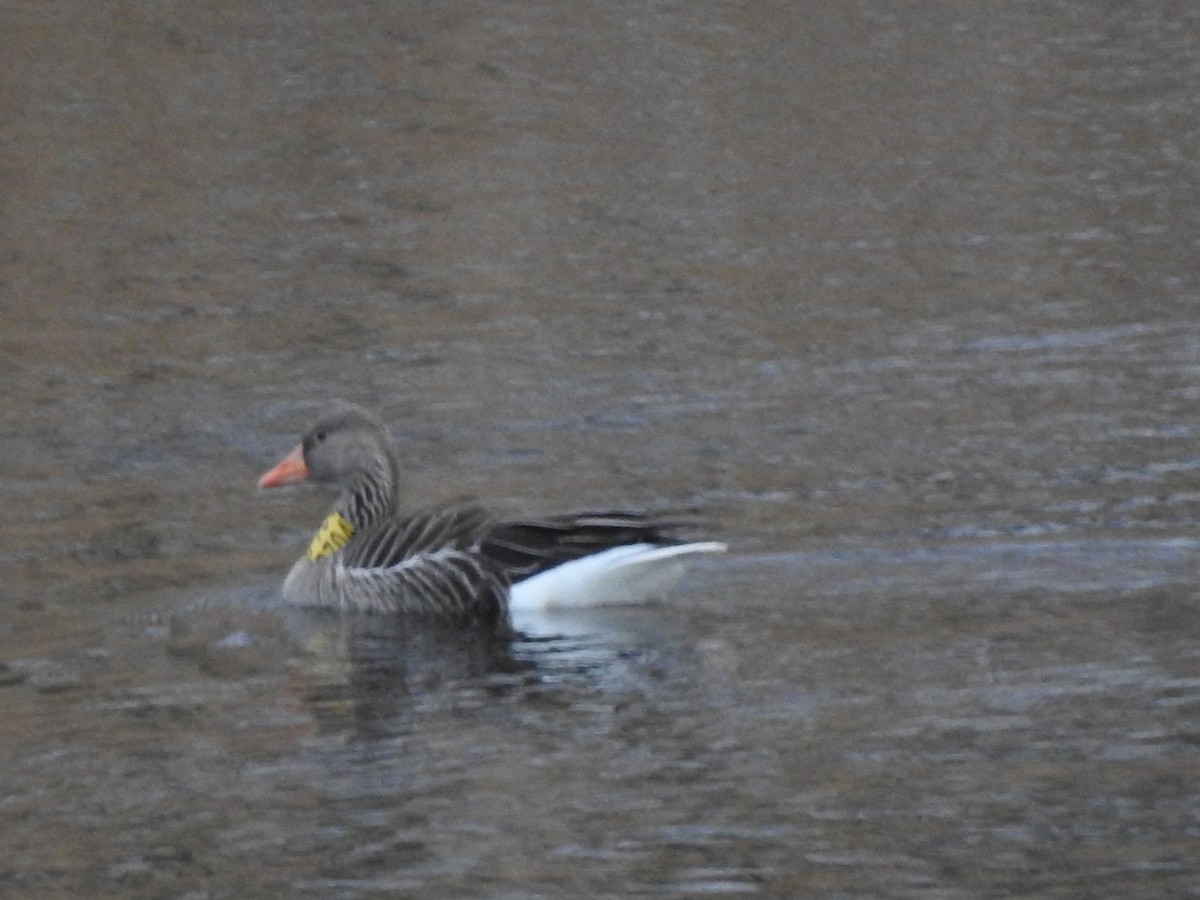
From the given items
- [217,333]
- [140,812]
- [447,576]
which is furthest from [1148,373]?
[140,812]

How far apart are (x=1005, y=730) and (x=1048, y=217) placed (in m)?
12.6

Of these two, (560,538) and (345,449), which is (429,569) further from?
(345,449)

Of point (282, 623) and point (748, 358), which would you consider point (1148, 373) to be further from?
point (282, 623)

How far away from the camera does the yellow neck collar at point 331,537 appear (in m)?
12.5

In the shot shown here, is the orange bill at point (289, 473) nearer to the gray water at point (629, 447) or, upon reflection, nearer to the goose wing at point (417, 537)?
the gray water at point (629, 447)

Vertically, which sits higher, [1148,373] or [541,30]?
[541,30]

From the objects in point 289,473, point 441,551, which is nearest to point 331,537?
point 289,473

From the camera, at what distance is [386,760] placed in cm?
920

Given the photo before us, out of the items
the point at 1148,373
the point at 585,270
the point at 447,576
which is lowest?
the point at 447,576

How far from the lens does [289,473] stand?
42.1 ft

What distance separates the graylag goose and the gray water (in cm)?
22

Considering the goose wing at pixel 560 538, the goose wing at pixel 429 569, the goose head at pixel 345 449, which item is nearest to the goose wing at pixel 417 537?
the goose wing at pixel 429 569

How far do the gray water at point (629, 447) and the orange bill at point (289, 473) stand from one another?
427 mm

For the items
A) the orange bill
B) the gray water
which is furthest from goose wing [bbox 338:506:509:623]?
the orange bill
